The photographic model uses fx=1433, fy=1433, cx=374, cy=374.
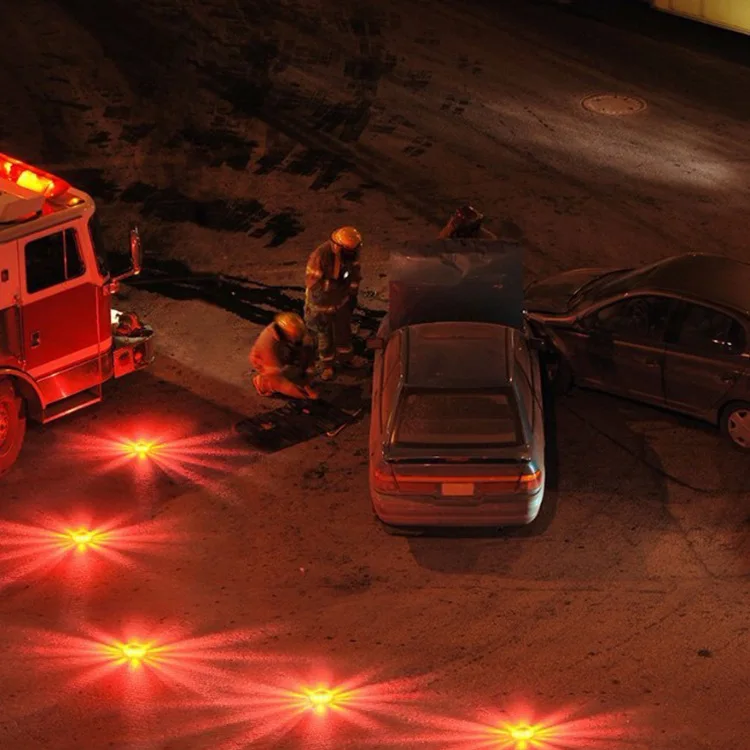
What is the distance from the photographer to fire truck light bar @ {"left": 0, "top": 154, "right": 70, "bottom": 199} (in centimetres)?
1225

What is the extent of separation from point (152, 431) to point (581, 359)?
4001mm

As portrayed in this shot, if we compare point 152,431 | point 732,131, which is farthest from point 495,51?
point 152,431

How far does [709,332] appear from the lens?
40.5 feet

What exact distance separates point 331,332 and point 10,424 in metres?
3.26

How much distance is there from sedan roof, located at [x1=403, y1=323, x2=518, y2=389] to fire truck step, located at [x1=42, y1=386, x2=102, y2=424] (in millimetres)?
3070

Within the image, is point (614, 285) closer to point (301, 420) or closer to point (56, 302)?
point (301, 420)

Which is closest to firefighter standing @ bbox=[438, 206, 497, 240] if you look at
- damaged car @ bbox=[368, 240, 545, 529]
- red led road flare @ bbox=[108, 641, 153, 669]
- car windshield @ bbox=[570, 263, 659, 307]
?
car windshield @ bbox=[570, 263, 659, 307]

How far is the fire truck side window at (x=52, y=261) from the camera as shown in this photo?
12.0m

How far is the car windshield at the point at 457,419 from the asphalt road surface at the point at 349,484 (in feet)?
3.35

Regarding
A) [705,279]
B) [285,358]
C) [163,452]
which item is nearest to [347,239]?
[285,358]

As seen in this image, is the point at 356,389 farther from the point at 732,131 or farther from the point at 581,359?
the point at 732,131

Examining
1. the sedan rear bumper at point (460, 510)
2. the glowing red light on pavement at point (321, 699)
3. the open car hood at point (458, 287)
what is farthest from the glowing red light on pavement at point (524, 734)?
the open car hood at point (458, 287)

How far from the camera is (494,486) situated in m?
10.9

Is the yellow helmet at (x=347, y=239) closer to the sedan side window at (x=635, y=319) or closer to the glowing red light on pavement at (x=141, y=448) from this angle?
the sedan side window at (x=635, y=319)
